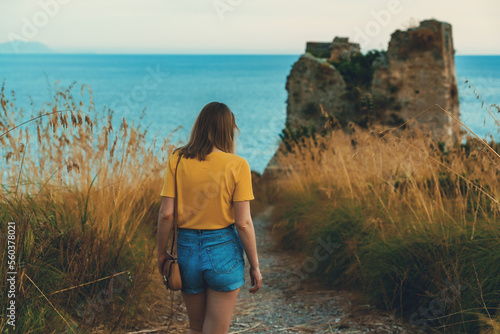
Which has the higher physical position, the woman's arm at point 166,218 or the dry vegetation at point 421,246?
the woman's arm at point 166,218

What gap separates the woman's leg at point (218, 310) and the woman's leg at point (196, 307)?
0.21 ft

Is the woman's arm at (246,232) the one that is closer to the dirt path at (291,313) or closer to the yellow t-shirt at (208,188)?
the yellow t-shirt at (208,188)

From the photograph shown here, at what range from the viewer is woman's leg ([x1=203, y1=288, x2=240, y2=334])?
2602 millimetres

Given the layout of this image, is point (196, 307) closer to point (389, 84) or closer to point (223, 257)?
point (223, 257)

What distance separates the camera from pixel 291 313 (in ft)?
14.3

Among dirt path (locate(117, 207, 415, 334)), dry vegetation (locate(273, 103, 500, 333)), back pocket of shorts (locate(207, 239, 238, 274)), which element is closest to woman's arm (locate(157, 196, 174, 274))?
back pocket of shorts (locate(207, 239, 238, 274))

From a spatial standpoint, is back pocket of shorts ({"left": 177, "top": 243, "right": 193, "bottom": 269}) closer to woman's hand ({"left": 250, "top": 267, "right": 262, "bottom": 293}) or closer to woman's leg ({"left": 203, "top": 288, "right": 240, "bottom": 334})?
woman's leg ({"left": 203, "top": 288, "right": 240, "bottom": 334})

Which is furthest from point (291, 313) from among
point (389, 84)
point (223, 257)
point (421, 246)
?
point (389, 84)

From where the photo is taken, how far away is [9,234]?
2.85 meters

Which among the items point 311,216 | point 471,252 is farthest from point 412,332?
point 311,216

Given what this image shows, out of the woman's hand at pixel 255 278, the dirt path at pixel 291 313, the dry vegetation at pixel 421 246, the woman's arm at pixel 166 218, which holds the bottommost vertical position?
the dirt path at pixel 291 313

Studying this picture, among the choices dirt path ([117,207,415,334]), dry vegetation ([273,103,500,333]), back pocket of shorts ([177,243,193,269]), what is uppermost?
back pocket of shorts ([177,243,193,269])

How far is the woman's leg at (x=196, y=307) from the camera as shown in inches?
105

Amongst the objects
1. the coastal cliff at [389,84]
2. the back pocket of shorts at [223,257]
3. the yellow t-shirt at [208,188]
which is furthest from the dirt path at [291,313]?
Answer: the coastal cliff at [389,84]
